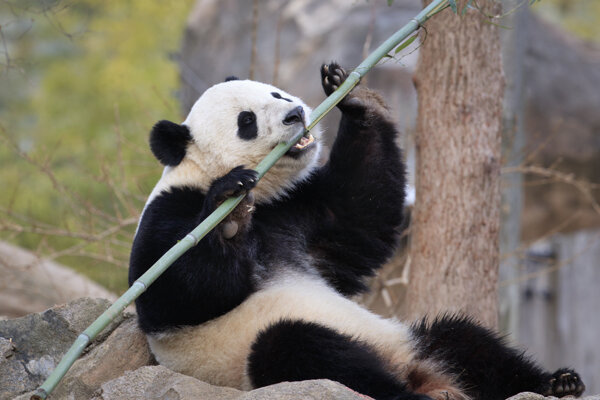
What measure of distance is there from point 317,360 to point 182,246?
77 centimetres

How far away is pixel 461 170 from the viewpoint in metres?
4.23

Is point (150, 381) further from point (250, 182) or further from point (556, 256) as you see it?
point (556, 256)

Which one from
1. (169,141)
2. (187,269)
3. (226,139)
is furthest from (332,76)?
(187,269)

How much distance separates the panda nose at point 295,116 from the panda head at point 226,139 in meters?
0.10

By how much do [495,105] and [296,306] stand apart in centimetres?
188

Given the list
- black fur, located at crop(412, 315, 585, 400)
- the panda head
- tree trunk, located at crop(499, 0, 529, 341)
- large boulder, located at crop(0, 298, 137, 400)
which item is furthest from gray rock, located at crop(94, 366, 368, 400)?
tree trunk, located at crop(499, 0, 529, 341)

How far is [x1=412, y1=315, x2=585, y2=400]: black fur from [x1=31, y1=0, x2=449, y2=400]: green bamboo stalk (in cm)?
115

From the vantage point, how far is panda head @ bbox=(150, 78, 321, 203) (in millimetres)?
3404

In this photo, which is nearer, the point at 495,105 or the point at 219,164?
the point at 219,164

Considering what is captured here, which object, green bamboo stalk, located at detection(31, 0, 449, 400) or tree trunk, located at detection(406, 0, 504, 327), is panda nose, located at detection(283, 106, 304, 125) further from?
tree trunk, located at detection(406, 0, 504, 327)

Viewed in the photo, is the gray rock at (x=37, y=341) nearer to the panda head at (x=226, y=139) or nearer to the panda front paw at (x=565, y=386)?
the panda head at (x=226, y=139)

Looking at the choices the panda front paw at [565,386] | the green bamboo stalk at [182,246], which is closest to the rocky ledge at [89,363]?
the panda front paw at [565,386]

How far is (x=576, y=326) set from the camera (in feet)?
42.0

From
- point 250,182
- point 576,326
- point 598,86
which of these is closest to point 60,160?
point 598,86
